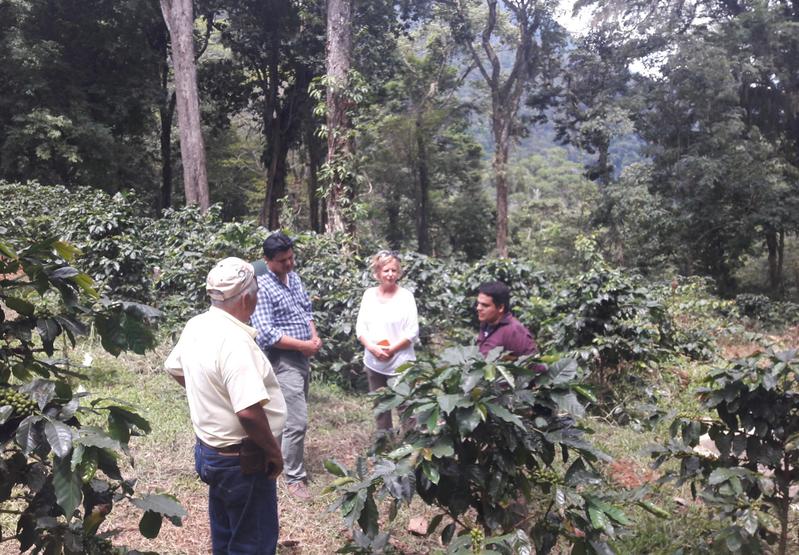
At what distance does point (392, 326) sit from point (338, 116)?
653cm

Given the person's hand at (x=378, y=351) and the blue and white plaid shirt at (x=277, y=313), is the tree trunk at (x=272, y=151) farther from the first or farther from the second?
the blue and white plaid shirt at (x=277, y=313)

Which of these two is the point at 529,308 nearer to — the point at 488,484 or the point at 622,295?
the point at 622,295

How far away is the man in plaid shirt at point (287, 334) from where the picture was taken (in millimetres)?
3707

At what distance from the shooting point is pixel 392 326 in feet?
13.9

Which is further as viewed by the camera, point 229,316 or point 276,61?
point 276,61

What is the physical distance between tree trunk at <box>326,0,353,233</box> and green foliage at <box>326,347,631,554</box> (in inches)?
288

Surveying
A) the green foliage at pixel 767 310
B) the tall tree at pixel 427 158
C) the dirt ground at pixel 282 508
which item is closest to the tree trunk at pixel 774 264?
the green foliage at pixel 767 310

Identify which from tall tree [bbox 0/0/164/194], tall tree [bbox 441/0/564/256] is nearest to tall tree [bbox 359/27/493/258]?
tall tree [bbox 441/0/564/256]

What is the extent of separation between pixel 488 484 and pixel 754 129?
17121mm

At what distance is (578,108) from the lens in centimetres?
2069

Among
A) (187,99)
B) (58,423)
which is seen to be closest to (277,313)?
(58,423)

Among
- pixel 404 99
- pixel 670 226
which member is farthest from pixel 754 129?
pixel 404 99

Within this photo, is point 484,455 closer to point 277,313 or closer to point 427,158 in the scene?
point 277,313

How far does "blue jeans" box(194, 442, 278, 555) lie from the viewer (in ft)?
7.87
